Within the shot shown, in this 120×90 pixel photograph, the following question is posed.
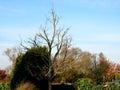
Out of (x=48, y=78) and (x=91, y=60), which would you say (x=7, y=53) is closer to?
(x=91, y=60)

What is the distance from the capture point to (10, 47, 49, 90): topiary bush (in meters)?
27.1

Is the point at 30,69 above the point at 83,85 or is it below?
above

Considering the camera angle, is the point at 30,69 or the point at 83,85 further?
the point at 83,85

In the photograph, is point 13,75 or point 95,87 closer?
point 13,75

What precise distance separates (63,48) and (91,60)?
1282 inches

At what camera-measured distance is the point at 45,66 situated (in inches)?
1122

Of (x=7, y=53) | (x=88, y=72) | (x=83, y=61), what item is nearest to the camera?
(x=88, y=72)

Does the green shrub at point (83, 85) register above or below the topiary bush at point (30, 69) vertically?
below

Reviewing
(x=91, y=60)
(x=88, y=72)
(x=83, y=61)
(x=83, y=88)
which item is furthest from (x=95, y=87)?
(x=91, y=60)

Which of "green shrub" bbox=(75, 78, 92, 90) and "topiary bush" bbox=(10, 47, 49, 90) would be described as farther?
"green shrub" bbox=(75, 78, 92, 90)

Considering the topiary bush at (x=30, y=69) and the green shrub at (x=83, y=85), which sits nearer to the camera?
the topiary bush at (x=30, y=69)

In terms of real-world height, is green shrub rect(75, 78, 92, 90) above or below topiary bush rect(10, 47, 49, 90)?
below

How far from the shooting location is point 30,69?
88.7 ft

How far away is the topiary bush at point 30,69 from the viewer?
88.8 ft
